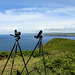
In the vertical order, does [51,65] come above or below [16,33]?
below

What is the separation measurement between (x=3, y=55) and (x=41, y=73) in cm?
1028

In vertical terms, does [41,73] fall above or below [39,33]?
below

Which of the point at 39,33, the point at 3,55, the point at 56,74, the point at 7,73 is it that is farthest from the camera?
the point at 3,55

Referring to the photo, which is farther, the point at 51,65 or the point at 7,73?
the point at 51,65

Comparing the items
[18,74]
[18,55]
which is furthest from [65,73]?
[18,55]

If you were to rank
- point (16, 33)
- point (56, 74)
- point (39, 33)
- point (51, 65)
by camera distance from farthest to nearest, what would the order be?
point (51, 65) → point (56, 74) → point (39, 33) → point (16, 33)

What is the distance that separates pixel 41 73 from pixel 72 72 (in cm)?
320

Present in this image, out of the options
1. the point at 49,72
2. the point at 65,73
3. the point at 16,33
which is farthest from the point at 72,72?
the point at 16,33

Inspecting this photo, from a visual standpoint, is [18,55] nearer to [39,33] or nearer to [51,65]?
[51,65]

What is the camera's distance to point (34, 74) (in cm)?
921

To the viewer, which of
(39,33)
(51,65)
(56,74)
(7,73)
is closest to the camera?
(39,33)

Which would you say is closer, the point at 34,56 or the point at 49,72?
the point at 49,72

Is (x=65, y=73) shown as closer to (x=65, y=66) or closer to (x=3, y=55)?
(x=65, y=66)

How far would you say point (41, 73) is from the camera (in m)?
9.30
